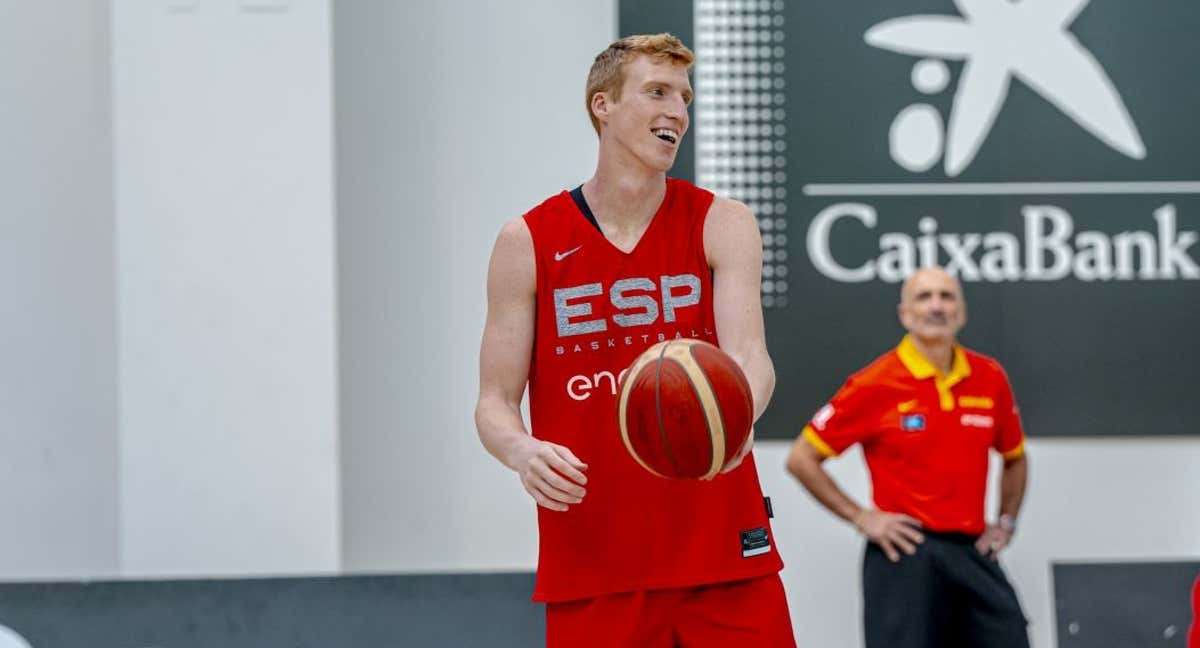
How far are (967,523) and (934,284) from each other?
2.72 ft

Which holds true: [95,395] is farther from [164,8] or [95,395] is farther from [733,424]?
[733,424]

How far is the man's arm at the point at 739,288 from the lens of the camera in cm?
300

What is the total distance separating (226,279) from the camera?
18.9 ft

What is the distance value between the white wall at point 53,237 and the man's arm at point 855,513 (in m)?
2.74

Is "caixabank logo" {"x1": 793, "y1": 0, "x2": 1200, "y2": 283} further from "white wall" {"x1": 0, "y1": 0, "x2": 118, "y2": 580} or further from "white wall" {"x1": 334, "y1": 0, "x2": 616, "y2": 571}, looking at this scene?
"white wall" {"x1": 0, "y1": 0, "x2": 118, "y2": 580}

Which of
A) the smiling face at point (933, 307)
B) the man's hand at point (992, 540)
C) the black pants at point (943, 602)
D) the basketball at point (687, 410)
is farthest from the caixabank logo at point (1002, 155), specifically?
the basketball at point (687, 410)

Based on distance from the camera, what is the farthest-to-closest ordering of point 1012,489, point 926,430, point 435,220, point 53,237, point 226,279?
point 435,220 < point 53,237 < point 226,279 < point 1012,489 < point 926,430

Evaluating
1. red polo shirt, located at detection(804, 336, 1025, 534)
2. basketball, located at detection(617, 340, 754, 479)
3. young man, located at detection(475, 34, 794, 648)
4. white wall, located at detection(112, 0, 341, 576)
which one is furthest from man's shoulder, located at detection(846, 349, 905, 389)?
basketball, located at detection(617, 340, 754, 479)

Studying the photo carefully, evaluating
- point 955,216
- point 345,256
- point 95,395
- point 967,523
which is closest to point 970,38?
point 955,216

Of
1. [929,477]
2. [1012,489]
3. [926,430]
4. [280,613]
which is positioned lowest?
[280,613]

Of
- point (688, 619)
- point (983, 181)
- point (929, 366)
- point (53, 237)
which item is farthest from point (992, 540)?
point (53, 237)

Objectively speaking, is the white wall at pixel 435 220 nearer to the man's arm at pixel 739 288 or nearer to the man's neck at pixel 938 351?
the man's neck at pixel 938 351

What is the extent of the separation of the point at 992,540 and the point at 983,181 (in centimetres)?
160

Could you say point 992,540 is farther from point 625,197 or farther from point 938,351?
point 625,197
